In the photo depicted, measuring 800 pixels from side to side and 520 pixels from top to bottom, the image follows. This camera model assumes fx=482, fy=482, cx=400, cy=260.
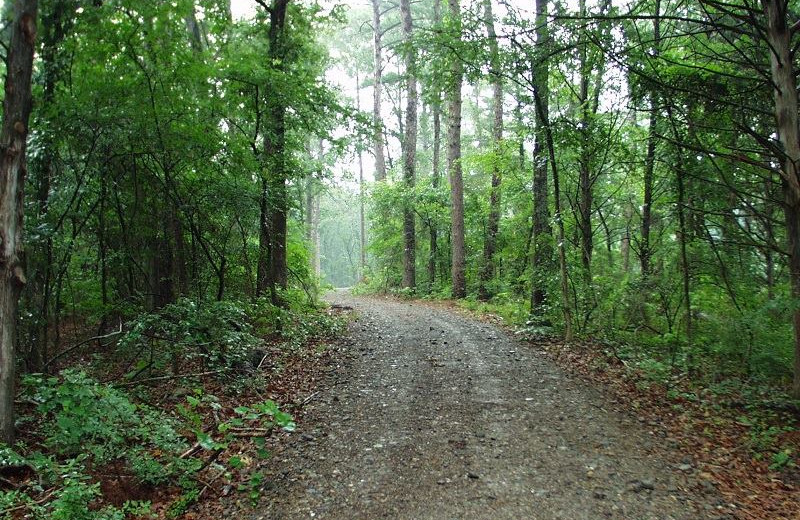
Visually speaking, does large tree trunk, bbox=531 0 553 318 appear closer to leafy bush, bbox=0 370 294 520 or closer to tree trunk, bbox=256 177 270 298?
tree trunk, bbox=256 177 270 298

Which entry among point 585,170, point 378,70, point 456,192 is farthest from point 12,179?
point 378,70

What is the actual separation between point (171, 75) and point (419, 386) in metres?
5.52

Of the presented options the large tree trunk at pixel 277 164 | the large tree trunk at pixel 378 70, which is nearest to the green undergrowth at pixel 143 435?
the large tree trunk at pixel 277 164

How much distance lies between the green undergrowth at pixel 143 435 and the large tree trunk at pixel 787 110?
545cm

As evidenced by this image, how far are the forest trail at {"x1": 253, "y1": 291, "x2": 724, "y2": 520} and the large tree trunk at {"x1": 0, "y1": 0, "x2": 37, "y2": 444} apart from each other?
8.23 feet

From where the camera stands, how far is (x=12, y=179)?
4.21 m

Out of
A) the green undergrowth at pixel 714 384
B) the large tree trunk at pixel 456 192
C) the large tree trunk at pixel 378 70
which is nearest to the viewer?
the green undergrowth at pixel 714 384

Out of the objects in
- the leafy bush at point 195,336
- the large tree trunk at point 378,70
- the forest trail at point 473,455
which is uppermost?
the large tree trunk at point 378,70

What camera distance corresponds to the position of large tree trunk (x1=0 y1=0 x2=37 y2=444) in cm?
416

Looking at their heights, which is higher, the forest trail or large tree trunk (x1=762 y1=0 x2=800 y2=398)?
large tree trunk (x1=762 y1=0 x2=800 y2=398)

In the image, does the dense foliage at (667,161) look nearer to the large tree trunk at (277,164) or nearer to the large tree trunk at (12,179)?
the large tree trunk at (277,164)

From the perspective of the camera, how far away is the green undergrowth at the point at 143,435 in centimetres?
379

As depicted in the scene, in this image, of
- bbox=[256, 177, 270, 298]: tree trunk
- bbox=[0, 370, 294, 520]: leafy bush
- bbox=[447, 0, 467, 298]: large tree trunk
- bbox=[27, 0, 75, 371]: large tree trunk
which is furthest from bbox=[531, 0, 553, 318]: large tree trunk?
bbox=[27, 0, 75, 371]: large tree trunk

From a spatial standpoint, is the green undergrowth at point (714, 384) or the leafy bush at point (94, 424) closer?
the leafy bush at point (94, 424)
